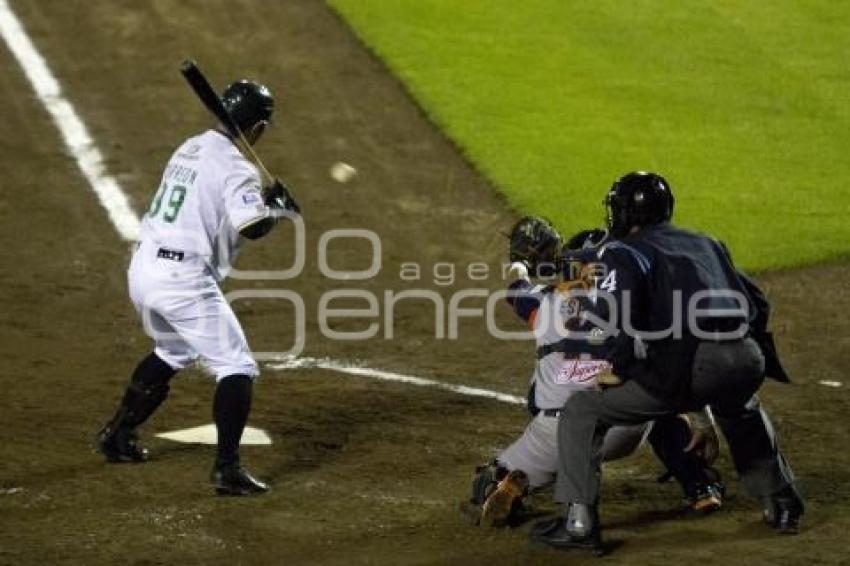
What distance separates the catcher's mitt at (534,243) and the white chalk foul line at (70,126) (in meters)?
5.65

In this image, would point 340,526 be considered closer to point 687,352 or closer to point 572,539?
point 572,539

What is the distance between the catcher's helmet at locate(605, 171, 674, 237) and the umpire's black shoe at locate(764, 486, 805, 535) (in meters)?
1.35

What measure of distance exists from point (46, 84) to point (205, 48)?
67.9 inches

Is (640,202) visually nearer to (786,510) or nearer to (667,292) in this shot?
(667,292)

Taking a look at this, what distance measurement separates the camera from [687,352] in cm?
720

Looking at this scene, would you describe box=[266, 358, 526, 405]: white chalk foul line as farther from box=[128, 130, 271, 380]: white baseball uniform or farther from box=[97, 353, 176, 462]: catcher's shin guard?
box=[128, 130, 271, 380]: white baseball uniform

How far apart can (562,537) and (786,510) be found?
104 cm

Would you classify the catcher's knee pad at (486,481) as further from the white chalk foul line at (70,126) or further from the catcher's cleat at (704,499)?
the white chalk foul line at (70,126)

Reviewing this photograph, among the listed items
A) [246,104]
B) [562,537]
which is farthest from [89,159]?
[562,537]

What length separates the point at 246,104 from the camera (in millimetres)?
8336

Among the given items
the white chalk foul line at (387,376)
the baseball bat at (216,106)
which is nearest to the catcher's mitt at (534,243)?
the baseball bat at (216,106)

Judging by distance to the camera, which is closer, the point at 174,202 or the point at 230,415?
the point at 230,415

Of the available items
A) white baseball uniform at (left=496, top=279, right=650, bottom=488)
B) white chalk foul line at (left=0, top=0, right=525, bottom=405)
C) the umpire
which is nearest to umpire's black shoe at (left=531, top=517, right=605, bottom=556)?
the umpire

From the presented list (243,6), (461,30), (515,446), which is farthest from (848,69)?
(515,446)
